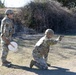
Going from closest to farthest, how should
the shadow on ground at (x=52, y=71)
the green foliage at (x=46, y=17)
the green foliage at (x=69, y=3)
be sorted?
the shadow on ground at (x=52, y=71), the green foliage at (x=46, y=17), the green foliage at (x=69, y=3)

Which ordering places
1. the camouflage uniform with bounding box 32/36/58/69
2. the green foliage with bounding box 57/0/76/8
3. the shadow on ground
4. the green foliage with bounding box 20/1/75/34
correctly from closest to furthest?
the shadow on ground, the camouflage uniform with bounding box 32/36/58/69, the green foliage with bounding box 20/1/75/34, the green foliage with bounding box 57/0/76/8

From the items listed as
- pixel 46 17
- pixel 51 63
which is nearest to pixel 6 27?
pixel 51 63

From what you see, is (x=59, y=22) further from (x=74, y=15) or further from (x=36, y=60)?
(x=36, y=60)

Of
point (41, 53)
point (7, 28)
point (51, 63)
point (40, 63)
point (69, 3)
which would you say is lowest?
point (51, 63)

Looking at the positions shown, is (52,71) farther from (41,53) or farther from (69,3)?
(69,3)

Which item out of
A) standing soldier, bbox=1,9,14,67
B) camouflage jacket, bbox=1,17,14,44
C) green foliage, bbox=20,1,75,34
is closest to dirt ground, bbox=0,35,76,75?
standing soldier, bbox=1,9,14,67

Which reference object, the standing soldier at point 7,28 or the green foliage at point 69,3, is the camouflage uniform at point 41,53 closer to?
the standing soldier at point 7,28

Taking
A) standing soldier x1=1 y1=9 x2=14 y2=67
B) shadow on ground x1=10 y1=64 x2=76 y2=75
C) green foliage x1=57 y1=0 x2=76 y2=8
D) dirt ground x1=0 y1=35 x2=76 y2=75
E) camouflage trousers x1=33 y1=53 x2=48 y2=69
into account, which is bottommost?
dirt ground x1=0 y1=35 x2=76 y2=75

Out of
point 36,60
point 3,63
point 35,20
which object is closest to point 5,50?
point 3,63

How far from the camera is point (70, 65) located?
9156 millimetres

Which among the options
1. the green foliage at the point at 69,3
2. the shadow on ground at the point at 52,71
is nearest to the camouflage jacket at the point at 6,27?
the shadow on ground at the point at 52,71

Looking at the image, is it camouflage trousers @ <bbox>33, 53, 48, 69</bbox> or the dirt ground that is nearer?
the dirt ground

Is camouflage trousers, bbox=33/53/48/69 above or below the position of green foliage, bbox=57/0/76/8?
below

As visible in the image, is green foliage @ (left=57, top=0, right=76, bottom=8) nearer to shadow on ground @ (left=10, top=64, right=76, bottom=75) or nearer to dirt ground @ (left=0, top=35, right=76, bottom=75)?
dirt ground @ (left=0, top=35, right=76, bottom=75)
